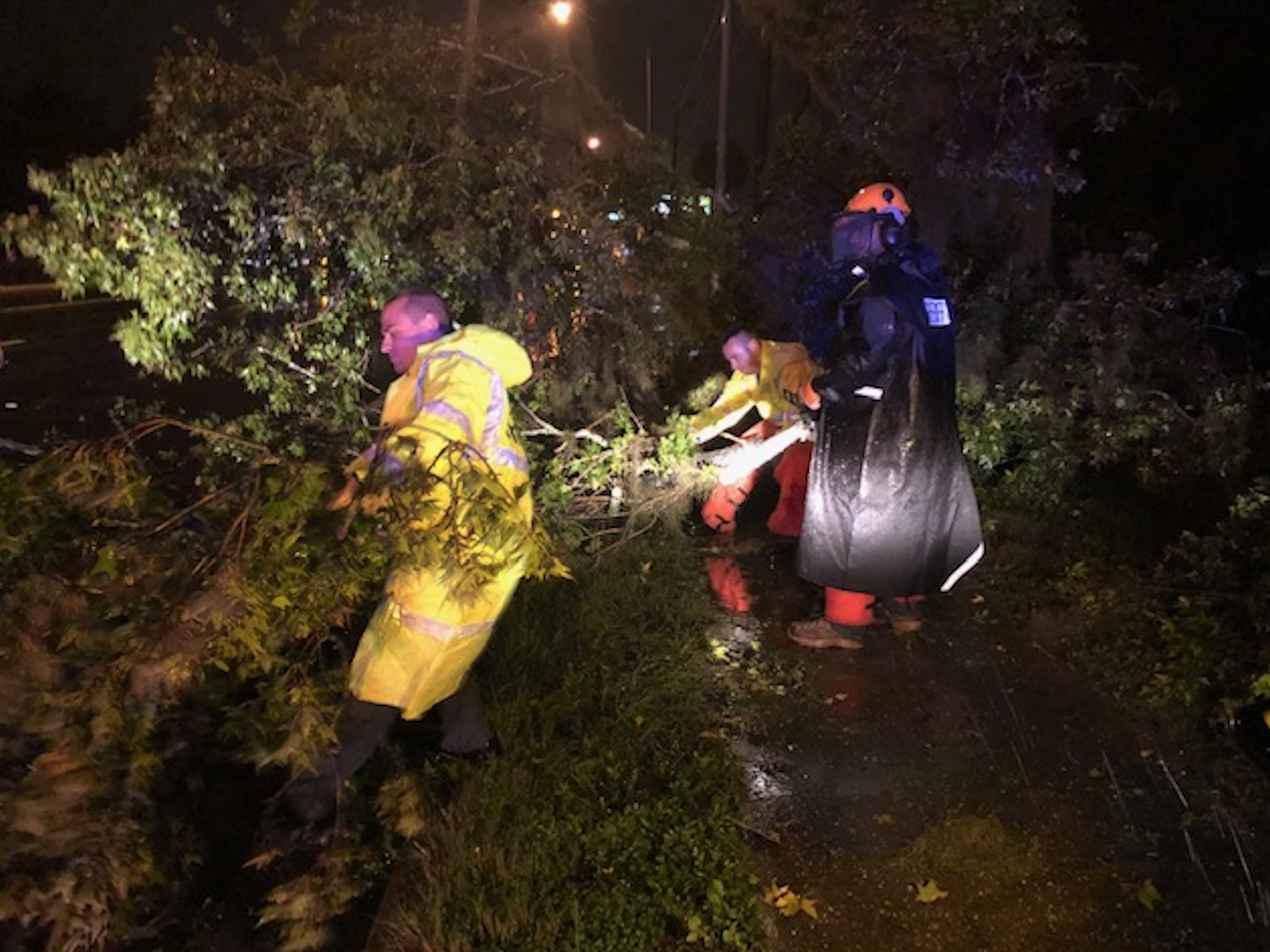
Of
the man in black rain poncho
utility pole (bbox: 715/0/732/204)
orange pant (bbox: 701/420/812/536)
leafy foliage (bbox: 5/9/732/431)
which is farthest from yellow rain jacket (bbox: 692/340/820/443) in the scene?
utility pole (bbox: 715/0/732/204)

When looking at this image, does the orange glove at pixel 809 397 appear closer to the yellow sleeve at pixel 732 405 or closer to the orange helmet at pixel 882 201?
the yellow sleeve at pixel 732 405

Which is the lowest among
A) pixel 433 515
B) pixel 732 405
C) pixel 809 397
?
pixel 732 405

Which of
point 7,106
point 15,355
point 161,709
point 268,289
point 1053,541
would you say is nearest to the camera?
point 161,709

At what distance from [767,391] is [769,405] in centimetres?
8

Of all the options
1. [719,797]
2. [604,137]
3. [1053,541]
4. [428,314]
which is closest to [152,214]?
[428,314]

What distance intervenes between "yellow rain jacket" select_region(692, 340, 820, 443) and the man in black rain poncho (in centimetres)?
91

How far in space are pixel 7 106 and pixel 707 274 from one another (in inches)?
1215

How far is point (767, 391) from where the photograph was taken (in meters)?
5.72

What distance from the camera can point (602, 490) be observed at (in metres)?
5.78

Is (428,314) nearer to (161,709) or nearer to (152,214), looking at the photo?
(161,709)

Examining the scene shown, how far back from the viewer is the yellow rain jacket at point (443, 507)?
2.90 meters

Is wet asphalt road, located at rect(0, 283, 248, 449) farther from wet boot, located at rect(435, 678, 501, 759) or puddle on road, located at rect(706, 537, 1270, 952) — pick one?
puddle on road, located at rect(706, 537, 1270, 952)

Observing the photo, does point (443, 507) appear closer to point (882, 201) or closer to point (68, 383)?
point (882, 201)

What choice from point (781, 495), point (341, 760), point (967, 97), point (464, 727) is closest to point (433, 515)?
point (341, 760)
